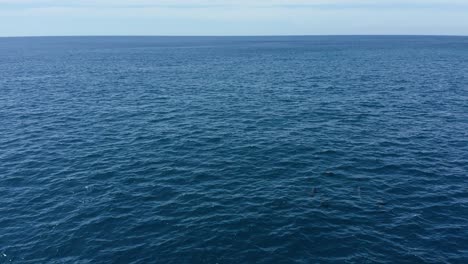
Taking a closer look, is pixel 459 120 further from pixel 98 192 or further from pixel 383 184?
pixel 98 192

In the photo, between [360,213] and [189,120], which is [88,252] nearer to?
[360,213]

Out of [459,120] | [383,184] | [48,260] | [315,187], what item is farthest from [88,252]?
[459,120]

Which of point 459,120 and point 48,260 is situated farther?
point 459,120

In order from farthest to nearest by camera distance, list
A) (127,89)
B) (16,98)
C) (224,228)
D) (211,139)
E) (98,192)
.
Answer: (127,89)
(16,98)
(211,139)
(98,192)
(224,228)

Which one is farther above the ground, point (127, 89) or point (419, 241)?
point (127, 89)

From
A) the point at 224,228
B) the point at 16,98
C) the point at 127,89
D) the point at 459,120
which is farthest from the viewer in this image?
the point at 127,89

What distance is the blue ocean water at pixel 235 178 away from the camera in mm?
31625

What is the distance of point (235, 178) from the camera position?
45188mm

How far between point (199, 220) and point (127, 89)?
2882 inches

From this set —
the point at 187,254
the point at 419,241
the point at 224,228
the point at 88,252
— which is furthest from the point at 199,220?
the point at 419,241

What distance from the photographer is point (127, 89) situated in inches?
3878

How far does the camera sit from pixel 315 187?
42281 mm

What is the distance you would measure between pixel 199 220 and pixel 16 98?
76.6 m

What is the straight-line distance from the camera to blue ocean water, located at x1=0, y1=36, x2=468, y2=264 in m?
31.6
